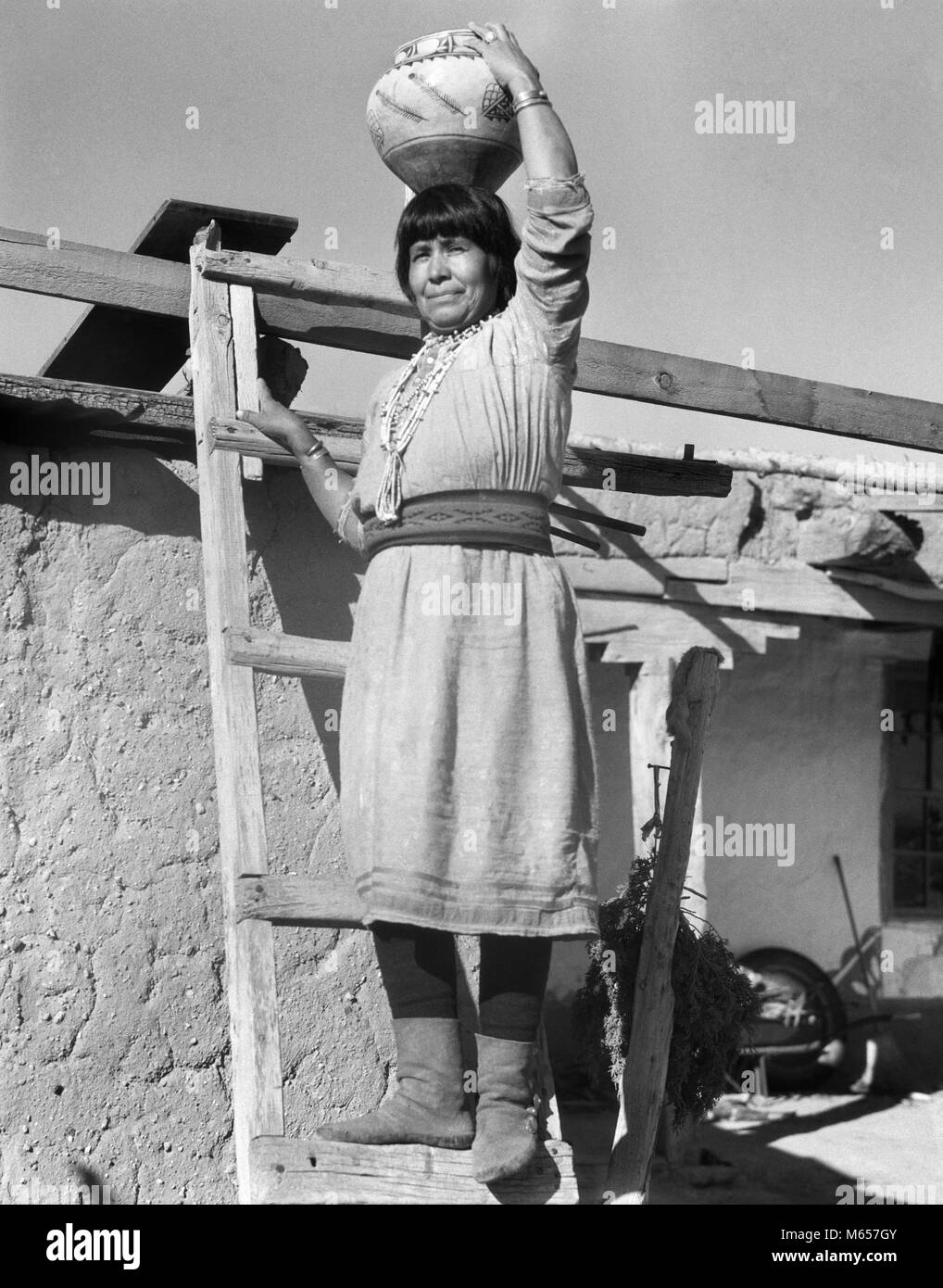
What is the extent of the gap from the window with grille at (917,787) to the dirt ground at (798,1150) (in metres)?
1.22

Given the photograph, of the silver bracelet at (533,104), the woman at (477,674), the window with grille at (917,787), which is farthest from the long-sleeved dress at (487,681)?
the window with grille at (917,787)

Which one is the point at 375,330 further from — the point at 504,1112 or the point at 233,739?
the point at 504,1112

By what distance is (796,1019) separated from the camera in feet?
25.6

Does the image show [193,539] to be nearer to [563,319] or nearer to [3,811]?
[3,811]

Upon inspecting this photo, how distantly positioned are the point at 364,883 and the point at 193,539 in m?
1.21

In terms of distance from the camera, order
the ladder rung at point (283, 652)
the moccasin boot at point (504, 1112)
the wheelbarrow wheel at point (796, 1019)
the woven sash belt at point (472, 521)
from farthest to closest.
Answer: the wheelbarrow wheel at point (796, 1019) → the ladder rung at point (283, 652) → the woven sash belt at point (472, 521) → the moccasin boot at point (504, 1112)

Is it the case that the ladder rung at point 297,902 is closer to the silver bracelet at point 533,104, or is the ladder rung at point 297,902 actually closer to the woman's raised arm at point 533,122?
the woman's raised arm at point 533,122

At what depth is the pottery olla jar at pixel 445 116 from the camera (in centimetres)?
281

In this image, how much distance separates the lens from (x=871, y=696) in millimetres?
8602

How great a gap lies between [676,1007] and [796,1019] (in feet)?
14.8

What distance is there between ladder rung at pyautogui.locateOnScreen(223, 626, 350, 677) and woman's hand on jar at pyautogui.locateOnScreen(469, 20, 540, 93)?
3.39 feet

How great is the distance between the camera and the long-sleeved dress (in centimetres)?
247

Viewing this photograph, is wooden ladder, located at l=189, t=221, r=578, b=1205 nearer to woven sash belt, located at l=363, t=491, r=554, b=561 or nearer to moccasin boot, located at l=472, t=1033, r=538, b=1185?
moccasin boot, located at l=472, t=1033, r=538, b=1185
